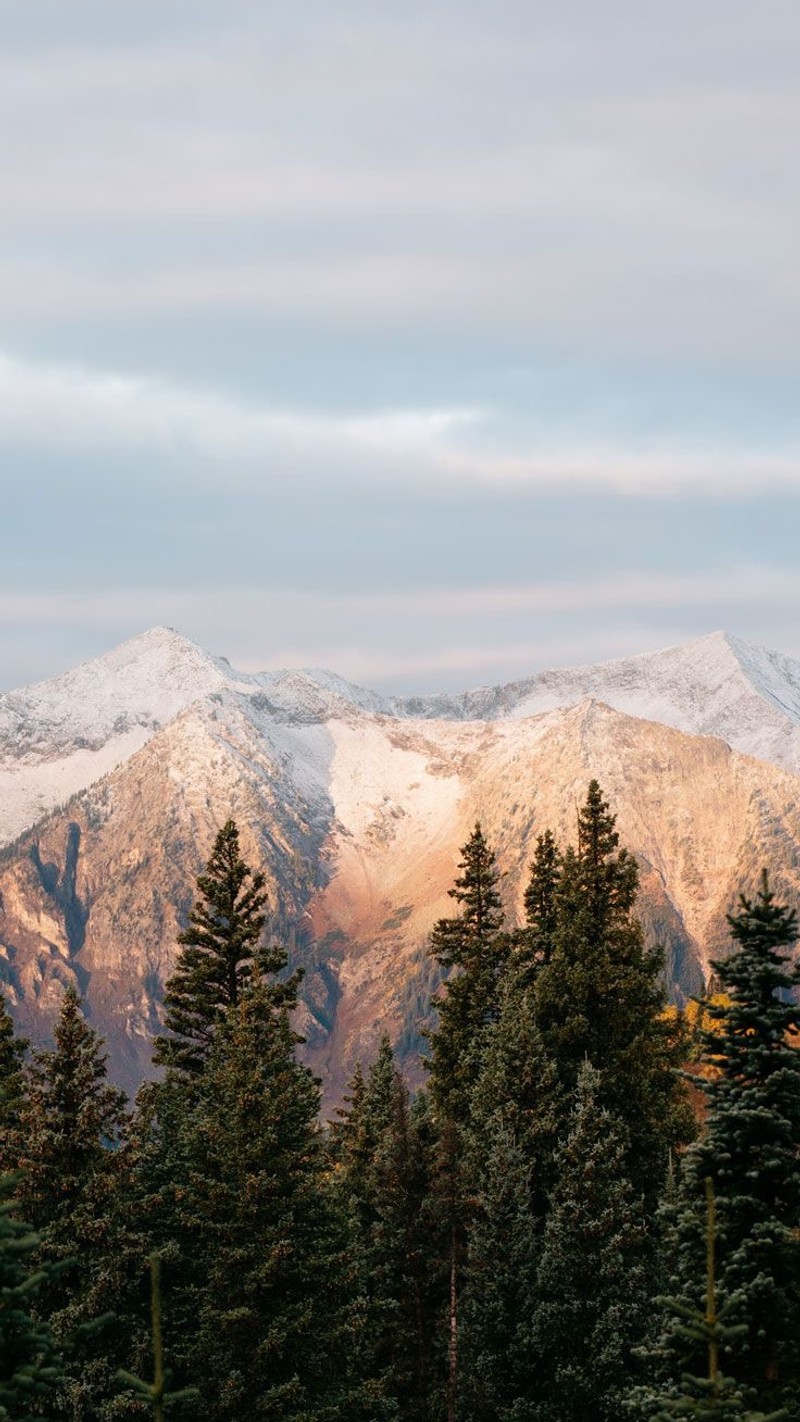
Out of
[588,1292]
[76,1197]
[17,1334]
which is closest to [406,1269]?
[588,1292]

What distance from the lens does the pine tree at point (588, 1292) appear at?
5084cm

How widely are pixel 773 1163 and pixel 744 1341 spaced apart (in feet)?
11.7

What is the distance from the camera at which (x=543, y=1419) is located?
171 feet

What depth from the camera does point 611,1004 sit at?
63.6 metres

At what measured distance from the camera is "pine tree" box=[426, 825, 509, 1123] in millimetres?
71562

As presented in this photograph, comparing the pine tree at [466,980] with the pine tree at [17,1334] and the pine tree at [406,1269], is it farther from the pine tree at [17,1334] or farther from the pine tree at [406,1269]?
the pine tree at [17,1334]

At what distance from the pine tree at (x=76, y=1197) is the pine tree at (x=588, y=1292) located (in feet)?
49.1

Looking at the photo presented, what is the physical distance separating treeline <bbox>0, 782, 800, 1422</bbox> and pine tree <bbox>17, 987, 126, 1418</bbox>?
9 centimetres

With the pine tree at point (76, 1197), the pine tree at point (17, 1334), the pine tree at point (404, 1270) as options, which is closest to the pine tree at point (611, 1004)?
the pine tree at point (404, 1270)

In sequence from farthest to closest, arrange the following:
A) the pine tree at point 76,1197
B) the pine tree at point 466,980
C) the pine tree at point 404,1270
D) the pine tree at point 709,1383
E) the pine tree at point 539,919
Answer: the pine tree at point 466,980
the pine tree at point 539,919
the pine tree at point 404,1270
the pine tree at point 76,1197
the pine tree at point 709,1383

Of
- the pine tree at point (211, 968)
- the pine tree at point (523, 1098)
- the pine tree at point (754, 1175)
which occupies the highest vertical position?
the pine tree at point (211, 968)

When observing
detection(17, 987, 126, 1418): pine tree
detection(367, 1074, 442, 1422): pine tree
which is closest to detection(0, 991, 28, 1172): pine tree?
detection(17, 987, 126, 1418): pine tree

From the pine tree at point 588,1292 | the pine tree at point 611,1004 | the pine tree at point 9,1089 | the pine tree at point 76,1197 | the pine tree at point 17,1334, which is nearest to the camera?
the pine tree at point 17,1334

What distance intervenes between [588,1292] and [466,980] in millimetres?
22136
